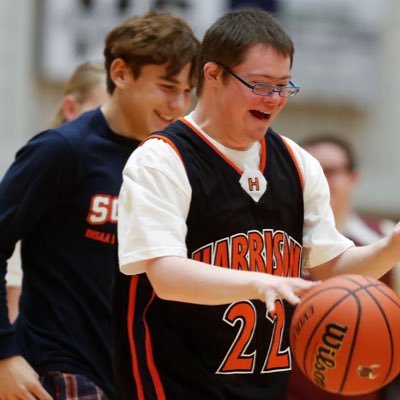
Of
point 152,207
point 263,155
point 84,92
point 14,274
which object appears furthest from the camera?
point 84,92

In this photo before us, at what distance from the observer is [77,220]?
170 inches

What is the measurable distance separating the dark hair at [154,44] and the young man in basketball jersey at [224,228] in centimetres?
72

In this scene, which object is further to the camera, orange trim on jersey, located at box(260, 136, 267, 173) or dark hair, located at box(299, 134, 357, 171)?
dark hair, located at box(299, 134, 357, 171)

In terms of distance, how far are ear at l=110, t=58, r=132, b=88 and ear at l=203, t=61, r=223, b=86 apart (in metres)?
0.92

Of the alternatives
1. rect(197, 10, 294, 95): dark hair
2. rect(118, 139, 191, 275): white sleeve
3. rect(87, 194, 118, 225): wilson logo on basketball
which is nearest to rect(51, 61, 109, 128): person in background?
rect(87, 194, 118, 225): wilson logo on basketball

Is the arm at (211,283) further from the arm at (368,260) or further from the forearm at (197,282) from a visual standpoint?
the arm at (368,260)

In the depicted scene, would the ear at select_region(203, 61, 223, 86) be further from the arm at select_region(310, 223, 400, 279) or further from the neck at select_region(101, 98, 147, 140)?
the neck at select_region(101, 98, 147, 140)

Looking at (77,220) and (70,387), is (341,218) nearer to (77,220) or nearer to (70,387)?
(77,220)

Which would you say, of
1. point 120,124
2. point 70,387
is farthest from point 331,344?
point 120,124

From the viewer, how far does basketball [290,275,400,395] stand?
3.14 meters

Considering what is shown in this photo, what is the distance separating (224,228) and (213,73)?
53 centimetres

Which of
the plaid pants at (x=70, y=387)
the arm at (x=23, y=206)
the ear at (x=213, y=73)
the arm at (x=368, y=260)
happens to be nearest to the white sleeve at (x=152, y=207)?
the ear at (x=213, y=73)

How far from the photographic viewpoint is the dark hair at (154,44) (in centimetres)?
438

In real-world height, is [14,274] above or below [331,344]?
below
